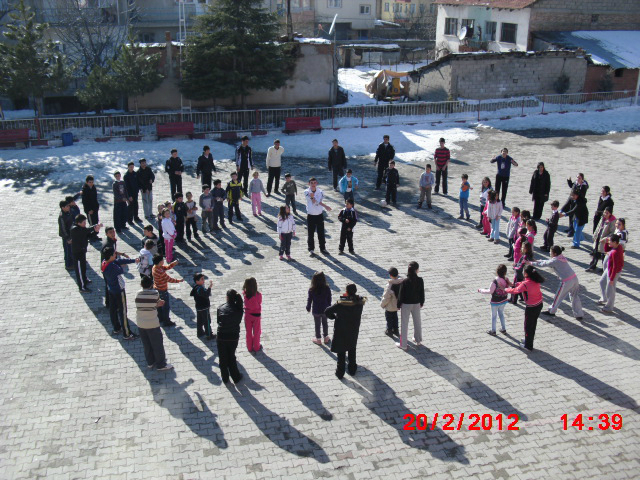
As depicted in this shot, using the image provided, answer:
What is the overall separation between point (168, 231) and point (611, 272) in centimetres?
889

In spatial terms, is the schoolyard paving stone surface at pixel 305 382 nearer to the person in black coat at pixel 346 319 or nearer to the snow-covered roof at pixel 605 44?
the person in black coat at pixel 346 319

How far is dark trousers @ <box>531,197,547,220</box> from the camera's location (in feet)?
51.5

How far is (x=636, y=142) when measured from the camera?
2439 cm

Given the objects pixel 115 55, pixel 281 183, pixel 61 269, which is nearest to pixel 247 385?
pixel 61 269

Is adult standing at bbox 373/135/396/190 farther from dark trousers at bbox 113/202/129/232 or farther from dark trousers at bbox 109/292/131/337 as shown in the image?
dark trousers at bbox 109/292/131/337

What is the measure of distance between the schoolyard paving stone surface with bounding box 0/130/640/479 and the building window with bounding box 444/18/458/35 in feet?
108

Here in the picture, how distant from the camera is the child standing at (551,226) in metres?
13.4

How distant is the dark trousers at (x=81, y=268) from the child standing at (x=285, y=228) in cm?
407

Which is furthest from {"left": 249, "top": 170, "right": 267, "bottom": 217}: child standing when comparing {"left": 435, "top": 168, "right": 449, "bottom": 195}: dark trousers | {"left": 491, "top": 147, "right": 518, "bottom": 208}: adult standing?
{"left": 491, "top": 147, "right": 518, "bottom": 208}: adult standing

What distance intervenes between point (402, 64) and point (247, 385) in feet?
140

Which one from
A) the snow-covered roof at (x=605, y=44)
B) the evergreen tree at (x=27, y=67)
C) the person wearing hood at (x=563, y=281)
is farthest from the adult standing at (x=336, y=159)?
the snow-covered roof at (x=605, y=44)

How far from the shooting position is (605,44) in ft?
119

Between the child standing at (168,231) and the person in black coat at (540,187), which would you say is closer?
the child standing at (168,231)

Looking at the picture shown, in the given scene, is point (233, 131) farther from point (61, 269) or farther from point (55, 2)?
point (55, 2)
